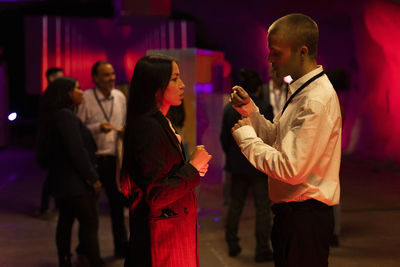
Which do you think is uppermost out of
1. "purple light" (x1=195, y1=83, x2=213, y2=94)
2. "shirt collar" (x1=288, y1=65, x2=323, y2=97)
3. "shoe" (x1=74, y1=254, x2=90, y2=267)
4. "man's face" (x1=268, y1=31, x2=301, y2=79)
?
"man's face" (x1=268, y1=31, x2=301, y2=79)

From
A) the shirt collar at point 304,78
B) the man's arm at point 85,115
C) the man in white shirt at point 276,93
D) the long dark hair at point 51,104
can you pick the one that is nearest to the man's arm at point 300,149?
the shirt collar at point 304,78

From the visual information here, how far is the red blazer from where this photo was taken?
1.87m

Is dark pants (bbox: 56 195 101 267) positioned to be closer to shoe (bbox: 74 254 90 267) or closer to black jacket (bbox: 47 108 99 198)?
black jacket (bbox: 47 108 99 198)

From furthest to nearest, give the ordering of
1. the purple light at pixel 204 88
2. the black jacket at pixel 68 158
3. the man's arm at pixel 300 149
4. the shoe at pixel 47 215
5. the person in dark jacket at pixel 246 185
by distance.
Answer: the shoe at pixel 47 215 → the purple light at pixel 204 88 → the person in dark jacket at pixel 246 185 → the black jacket at pixel 68 158 → the man's arm at pixel 300 149

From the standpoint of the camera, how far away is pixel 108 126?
4.20 metres

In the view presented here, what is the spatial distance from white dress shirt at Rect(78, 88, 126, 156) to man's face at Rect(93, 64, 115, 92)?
0.07 metres

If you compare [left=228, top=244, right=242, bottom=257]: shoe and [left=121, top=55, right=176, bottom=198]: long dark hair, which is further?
[left=228, top=244, right=242, bottom=257]: shoe

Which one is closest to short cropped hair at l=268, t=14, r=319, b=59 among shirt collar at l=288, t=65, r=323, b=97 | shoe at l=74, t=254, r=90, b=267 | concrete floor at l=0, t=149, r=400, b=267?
shirt collar at l=288, t=65, r=323, b=97

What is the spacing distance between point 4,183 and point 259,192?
4.74 meters

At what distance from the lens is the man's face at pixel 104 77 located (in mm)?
4301

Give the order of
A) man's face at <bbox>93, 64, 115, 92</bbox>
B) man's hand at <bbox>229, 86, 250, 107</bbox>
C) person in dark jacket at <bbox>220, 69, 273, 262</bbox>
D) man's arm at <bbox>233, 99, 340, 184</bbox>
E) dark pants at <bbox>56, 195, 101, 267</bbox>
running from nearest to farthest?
1. man's arm at <bbox>233, 99, 340, 184</bbox>
2. man's hand at <bbox>229, 86, 250, 107</bbox>
3. dark pants at <bbox>56, 195, 101, 267</bbox>
4. person in dark jacket at <bbox>220, 69, 273, 262</bbox>
5. man's face at <bbox>93, 64, 115, 92</bbox>

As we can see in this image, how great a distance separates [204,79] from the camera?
5.18 m

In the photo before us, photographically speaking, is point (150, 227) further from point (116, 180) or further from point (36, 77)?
point (36, 77)

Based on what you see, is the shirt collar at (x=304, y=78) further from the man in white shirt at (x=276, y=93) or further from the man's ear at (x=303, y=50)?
the man in white shirt at (x=276, y=93)
